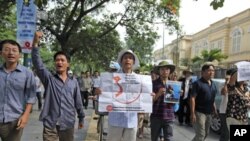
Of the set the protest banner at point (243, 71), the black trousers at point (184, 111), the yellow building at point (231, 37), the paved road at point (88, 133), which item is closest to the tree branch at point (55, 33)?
the paved road at point (88, 133)

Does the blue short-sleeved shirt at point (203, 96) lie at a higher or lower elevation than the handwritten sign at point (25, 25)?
lower

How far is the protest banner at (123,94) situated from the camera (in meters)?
5.36

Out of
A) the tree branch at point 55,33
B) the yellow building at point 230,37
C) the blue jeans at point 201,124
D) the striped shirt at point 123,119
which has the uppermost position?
the yellow building at point 230,37

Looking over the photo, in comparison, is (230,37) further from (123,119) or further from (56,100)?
(56,100)

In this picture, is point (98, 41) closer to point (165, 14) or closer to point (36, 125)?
point (165, 14)

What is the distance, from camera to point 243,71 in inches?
262

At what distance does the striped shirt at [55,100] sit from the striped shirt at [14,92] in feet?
0.79

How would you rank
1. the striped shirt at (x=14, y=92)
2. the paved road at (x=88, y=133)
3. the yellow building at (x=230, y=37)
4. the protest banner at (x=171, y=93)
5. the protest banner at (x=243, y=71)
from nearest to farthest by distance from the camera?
the striped shirt at (x=14, y=92) < the protest banner at (x=171, y=93) < the protest banner at (x=243, y=71) < the paved road at (x=88, y=133) < the yellow building at (x=230, y=37)

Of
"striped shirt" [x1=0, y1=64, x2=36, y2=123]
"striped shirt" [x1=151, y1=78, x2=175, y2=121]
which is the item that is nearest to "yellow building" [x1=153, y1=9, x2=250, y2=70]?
"striped shirt" [x1=151, y1=78, x2=175, y2=121]

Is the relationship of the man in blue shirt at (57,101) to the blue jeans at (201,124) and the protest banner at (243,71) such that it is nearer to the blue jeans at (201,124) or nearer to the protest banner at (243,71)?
the blue jeans at (201,124)

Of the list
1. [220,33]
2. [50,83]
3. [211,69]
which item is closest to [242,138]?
[50,83]

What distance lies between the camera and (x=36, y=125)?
1095 cm

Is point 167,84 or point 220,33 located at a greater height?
point 220,33

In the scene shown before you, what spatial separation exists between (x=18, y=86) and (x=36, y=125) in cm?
647
